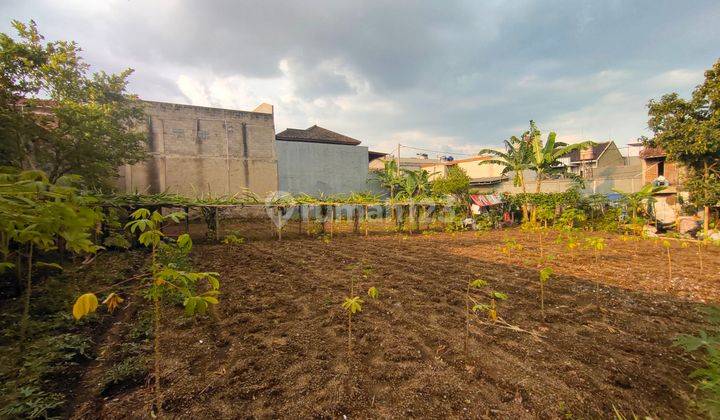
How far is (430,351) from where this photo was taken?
11.5 ft

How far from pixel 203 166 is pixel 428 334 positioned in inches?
761

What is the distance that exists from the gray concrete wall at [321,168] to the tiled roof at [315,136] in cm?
148

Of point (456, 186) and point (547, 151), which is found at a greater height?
point (547, 151)

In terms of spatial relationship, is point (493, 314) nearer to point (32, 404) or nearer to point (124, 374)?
point (124, 374)

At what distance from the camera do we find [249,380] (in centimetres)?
295

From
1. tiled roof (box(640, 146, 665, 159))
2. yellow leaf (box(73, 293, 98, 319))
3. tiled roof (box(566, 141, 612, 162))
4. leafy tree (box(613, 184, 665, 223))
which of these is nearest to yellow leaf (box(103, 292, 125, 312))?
yellow leaf (box(73, 293, 98, 319))

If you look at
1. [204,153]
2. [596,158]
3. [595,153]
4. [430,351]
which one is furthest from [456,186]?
[595,153]

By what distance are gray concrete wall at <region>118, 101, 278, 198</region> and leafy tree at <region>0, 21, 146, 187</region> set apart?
4882mm

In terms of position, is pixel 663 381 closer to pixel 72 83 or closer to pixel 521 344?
pixel 521 344

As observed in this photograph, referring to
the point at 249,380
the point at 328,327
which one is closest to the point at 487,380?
the point at 328,327

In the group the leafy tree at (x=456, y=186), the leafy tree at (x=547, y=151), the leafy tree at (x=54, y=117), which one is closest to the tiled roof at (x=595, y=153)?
the leafy tree at (x=547, y=151)

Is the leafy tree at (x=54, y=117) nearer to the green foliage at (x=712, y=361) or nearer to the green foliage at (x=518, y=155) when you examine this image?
the green foliage at (x=712, y=361)

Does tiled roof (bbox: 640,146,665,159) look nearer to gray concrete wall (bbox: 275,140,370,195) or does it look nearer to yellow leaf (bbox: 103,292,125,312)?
gray concrete wall (bbox: 275,140,370,195)

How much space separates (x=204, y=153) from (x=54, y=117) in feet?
28.8
